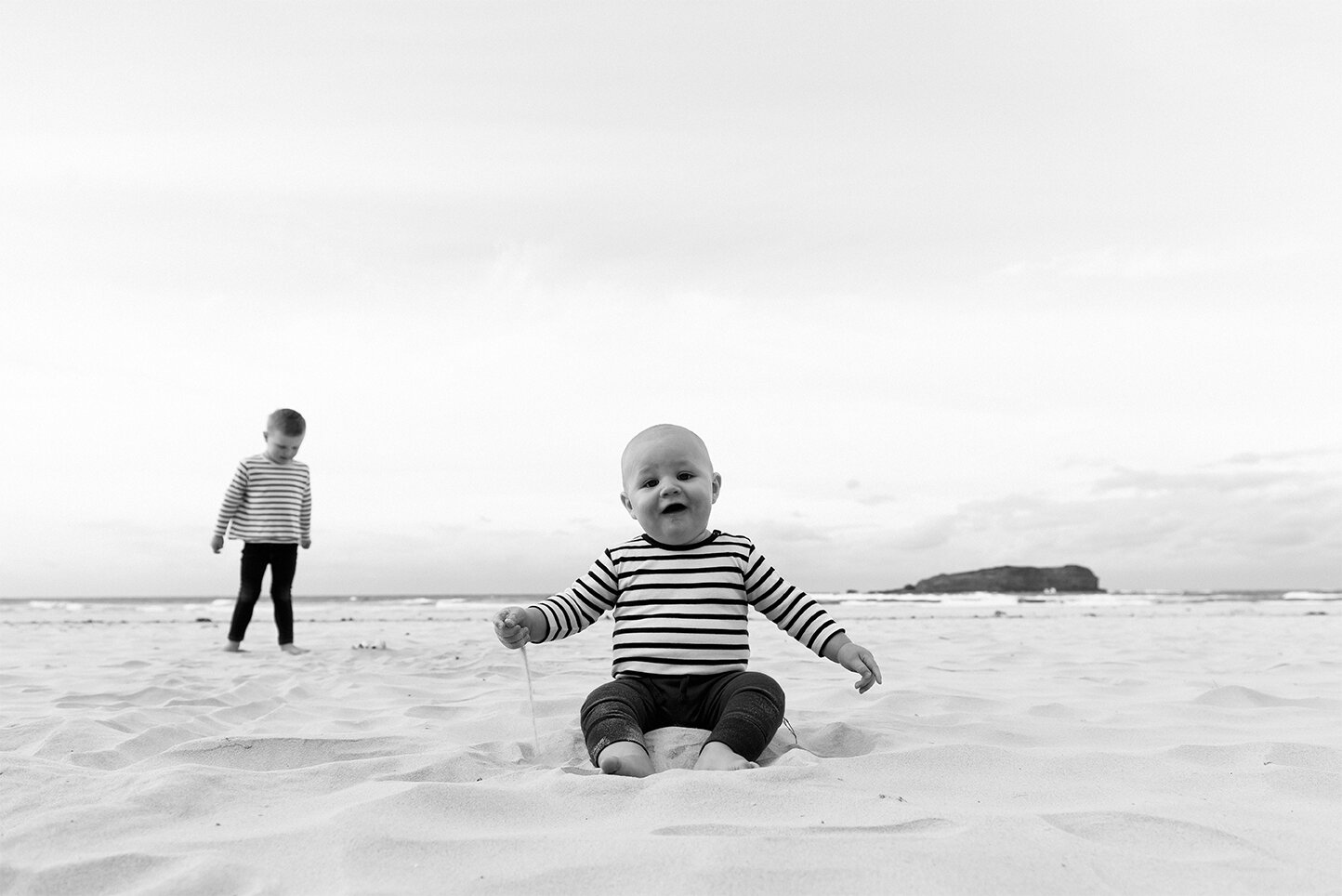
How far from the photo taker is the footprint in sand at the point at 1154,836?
1.67 metres

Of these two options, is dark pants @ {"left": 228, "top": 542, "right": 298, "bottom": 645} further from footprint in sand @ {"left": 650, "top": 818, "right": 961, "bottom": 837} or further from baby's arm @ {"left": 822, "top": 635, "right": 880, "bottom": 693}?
footprint in sand @ {"left": 650, "top": 818, "right": 961, "bottom": 837}

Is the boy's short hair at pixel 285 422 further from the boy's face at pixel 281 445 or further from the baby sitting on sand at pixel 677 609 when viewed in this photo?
the baby sitting on sand at pixel 677 609

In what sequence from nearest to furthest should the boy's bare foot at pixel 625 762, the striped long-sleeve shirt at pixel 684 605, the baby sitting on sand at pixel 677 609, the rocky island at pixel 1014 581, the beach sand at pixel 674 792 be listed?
the beach sand at pixel 674 792
the boy's bare foot at pixel 625 762
the baby sitting on sand at pixel 677 609
the striped long-sleeve shirt at pixel 684 605
the rocky island at pixel 1014 581

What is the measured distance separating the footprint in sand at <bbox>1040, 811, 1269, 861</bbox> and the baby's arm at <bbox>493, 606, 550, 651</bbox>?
1.44m

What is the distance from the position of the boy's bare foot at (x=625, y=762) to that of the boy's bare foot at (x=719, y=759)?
0.13m

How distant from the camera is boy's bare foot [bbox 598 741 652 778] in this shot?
2.29 m

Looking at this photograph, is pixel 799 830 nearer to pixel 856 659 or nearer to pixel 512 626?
pixel 856 659

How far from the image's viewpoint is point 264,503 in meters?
6.44

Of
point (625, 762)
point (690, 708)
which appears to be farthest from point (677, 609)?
point (625, 762)

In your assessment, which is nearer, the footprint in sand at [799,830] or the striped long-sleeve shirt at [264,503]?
the footprint in sand at [799,830]

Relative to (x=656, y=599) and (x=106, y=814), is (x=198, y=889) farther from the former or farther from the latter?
(x=656, y=599)

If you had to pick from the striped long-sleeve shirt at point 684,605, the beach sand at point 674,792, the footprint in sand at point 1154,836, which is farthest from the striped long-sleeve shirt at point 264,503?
the footprint in sand at point 1154,836

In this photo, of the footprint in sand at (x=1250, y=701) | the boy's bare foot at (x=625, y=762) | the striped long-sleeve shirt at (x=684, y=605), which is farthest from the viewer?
the footprint in sand at (x=1250, y=701)

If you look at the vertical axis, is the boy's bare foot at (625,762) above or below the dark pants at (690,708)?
below
